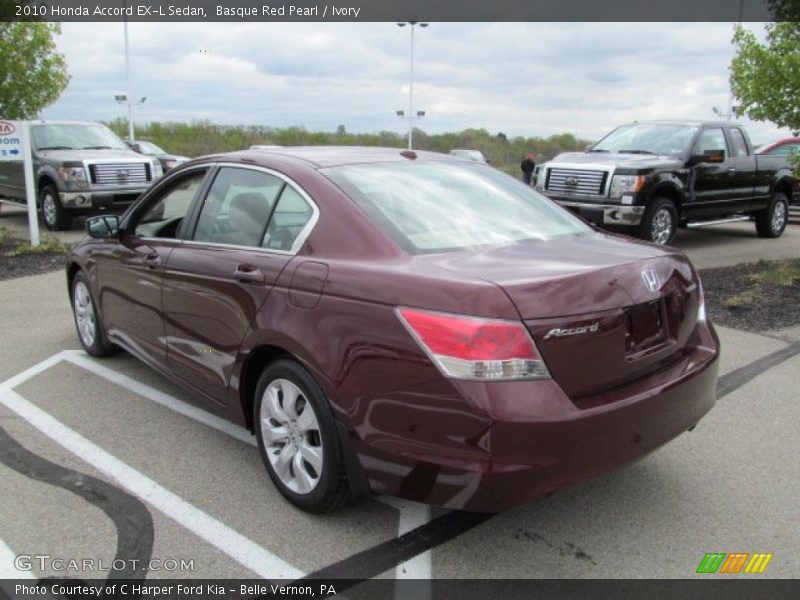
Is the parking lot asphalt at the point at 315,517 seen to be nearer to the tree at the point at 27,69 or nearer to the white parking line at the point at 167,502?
the white parking line at the point at 167,502

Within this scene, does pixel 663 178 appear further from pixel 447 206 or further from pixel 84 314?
pixel 84 314

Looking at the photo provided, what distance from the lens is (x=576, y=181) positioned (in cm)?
1073

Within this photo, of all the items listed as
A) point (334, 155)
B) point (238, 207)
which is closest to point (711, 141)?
point (334, 155)

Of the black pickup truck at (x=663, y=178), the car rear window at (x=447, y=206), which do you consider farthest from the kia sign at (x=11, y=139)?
the car rear window at (x=447, y=206)

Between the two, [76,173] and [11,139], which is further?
[76,173]

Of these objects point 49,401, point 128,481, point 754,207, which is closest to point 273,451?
point 128,481

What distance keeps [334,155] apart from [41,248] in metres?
8.24

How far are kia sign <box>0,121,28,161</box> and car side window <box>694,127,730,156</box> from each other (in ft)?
33.3

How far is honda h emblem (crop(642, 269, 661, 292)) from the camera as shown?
297 cm

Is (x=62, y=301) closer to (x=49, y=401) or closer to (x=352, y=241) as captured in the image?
(x=49, y=401)

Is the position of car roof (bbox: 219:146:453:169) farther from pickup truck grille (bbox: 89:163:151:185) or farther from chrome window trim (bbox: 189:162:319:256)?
pickup truck grille (bbox: 89:163:151:185)

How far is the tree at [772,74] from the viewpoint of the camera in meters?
8.44

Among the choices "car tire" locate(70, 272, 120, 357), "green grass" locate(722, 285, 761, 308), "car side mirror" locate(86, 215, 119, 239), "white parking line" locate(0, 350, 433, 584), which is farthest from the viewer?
"green grass" locate(722, 285, 761, 308)

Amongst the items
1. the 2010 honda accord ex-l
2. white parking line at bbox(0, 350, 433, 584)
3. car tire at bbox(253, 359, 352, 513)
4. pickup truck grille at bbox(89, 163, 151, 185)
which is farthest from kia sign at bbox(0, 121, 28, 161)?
car tire at bbox(253, 359, 352, 513)
